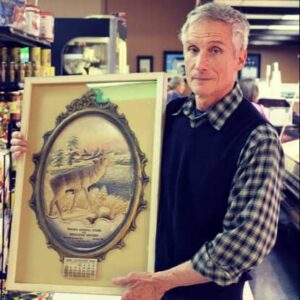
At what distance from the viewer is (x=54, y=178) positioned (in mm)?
1511

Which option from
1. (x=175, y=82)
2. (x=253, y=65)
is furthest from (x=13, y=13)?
(x=253, y=65)

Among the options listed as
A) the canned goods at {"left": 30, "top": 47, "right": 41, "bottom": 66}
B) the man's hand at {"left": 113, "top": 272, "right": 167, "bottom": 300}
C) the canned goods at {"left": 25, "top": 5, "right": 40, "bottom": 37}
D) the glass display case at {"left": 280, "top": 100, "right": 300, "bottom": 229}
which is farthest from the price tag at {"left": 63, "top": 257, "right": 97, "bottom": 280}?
the glass display case at {"left": 280, "top": 100, "right": 300, "bottom": 229}

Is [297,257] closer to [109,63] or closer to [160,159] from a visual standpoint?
[109,63]

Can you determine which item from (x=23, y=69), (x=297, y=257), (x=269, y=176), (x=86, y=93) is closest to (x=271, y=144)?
(x=269, y=176)

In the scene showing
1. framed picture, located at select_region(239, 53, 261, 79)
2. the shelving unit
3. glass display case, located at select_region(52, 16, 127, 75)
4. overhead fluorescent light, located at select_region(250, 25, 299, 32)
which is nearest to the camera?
the shelving unit

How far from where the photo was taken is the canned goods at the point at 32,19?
2.17 meters

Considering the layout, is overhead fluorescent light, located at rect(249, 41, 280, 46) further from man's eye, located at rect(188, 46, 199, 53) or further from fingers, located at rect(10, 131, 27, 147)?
fingers, located at rect(10, 131, 27, 147)

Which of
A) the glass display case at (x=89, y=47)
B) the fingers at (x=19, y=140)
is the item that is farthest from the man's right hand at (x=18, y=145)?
the glass display case at (x=89, y=47)

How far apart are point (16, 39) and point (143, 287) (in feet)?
3.90

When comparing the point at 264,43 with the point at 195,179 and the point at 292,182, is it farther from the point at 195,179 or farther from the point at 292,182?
the point at 195,179

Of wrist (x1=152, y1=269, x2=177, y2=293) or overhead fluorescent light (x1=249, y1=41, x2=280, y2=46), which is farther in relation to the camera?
overhead fluorescent light (x1=249, y1=41, x2=280, y2=46)

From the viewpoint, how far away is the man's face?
1424 millimetres

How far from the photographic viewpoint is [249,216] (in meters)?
1.33

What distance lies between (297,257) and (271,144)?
13.9 ft
